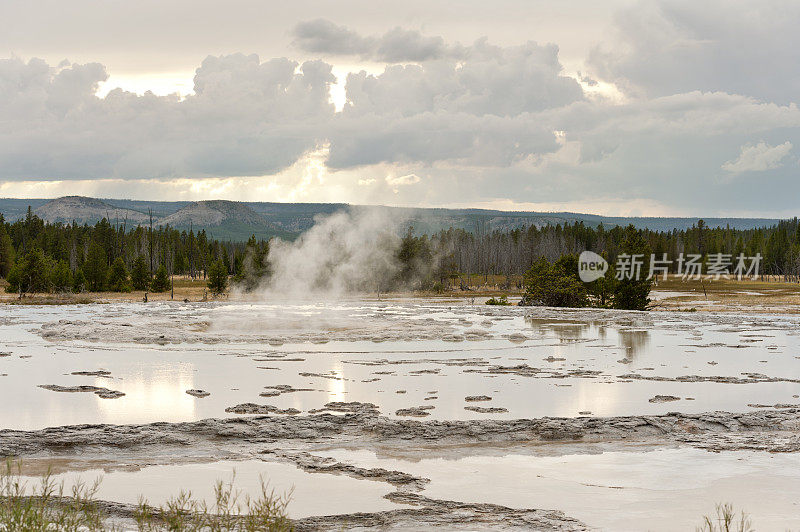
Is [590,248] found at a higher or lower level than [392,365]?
higher

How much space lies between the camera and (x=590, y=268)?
65.7 m

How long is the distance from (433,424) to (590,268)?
5305 cm

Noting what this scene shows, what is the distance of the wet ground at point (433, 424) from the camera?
10.9m

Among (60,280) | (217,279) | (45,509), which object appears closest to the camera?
(45,509)

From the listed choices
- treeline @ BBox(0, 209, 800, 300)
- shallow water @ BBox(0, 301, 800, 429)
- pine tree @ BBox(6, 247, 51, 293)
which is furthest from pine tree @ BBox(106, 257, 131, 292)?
shallow water @ BBox(0, 301, 800, 429)

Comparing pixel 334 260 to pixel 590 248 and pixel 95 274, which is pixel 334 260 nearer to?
pixel 95 274

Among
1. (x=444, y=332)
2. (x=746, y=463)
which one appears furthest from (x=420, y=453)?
(x=444, y=332)

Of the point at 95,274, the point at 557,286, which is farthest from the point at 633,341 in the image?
the point at 95,274

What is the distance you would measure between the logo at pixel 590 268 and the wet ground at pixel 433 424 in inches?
1169

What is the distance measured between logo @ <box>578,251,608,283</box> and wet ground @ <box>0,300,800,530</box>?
29701 millimetres

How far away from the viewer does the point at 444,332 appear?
37.6 metres

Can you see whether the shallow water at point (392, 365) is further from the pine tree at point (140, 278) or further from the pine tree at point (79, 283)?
the pine tree at point (140, 278)

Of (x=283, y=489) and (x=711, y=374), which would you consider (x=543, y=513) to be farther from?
(x=711, y=374)

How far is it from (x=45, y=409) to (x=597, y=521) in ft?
44.1
